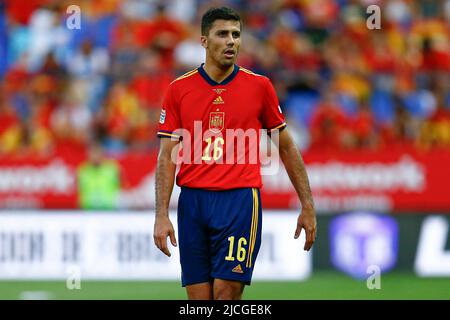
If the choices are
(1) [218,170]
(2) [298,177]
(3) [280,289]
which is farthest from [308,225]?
(3) [280,289]

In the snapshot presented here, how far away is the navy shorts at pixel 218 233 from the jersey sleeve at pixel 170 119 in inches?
16.7

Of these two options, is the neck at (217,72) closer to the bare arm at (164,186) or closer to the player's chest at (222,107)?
the player's chest at (222,107)

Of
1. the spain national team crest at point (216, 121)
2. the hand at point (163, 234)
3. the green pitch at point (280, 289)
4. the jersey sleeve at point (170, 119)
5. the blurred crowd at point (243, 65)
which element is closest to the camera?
the hand at point (163, 234)

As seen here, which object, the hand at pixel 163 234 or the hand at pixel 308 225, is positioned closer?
the hand at pixel 163 234

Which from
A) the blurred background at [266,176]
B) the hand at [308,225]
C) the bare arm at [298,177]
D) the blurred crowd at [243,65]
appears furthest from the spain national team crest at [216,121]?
the blurred crowd at [243,65]

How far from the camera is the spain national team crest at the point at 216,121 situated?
725 cm

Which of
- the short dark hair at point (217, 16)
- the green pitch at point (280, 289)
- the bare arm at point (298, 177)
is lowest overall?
the green pitch at point (280, 289)

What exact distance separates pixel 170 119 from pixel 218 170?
0.51 m

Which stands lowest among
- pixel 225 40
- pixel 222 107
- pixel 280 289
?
pixel 280 289

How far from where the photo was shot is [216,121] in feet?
23.8

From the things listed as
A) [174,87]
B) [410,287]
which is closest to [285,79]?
[410,287]

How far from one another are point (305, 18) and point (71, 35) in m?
3.99

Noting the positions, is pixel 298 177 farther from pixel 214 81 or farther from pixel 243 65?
pixel 243 65

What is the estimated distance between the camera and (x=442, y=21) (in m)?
17.6
